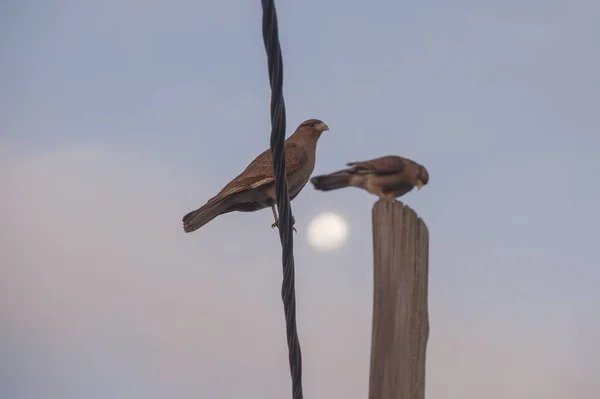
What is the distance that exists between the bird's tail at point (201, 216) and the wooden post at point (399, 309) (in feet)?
7.52

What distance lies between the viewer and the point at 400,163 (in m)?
9.41

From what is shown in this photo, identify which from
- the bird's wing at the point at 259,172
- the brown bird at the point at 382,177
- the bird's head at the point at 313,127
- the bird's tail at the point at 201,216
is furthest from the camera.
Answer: the brown bird at the point at 382,177

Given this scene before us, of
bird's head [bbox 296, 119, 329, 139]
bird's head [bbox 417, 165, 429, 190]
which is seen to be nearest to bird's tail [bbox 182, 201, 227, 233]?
bird's head [bbox 296, 119, 329, 139]

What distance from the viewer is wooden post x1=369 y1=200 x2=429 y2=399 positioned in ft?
12.7

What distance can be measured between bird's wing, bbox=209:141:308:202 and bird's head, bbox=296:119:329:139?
1.44ft

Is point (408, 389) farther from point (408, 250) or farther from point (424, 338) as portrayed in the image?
point (408, 250)

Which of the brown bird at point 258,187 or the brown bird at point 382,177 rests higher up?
the brown bird at point 382,177

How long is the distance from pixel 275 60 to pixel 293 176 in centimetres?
386

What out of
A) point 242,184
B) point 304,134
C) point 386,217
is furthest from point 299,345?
point 304,134

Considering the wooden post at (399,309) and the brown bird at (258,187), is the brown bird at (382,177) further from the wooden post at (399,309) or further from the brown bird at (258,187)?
the wooden post at (399,309)

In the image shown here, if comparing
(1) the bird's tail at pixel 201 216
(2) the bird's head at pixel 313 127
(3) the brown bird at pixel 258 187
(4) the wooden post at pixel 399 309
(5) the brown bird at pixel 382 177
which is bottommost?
(4) the wooden post at pixel 399 309

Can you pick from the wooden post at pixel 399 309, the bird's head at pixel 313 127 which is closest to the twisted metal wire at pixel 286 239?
the wooden post at pixel 399 309

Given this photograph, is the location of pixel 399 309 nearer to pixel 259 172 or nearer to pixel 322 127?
pixel 259 172

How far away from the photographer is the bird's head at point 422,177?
1003 centimetres
